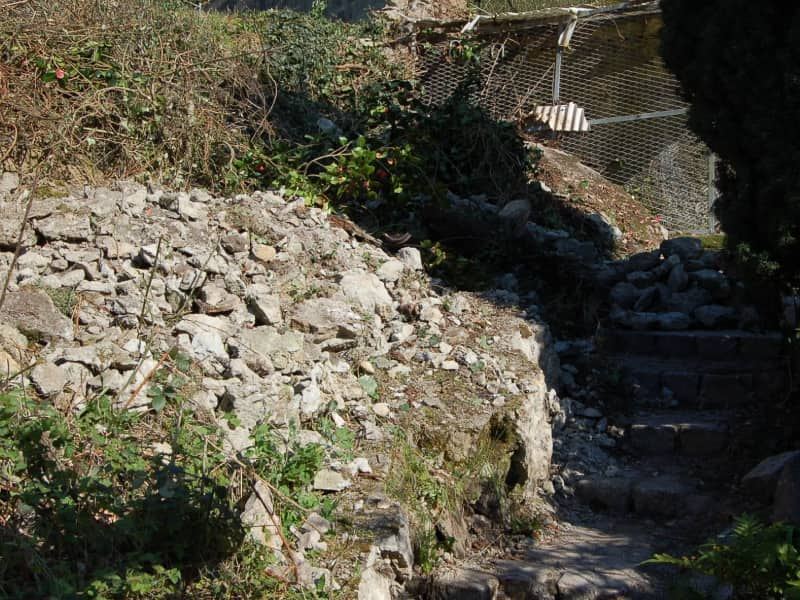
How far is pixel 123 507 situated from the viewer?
10.6ft

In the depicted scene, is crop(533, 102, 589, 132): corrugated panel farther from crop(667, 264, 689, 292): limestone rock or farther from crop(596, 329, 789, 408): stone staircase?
crop(596, 329, 789, 408): stone staircase

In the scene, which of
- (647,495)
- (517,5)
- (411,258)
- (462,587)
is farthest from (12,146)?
(517,5)

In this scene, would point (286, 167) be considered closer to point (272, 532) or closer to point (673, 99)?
point (272, 532)

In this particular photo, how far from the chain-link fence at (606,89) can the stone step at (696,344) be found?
3.18 meters

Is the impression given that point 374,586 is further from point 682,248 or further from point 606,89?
point 606,89

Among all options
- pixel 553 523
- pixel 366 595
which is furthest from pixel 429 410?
pixel 366 595

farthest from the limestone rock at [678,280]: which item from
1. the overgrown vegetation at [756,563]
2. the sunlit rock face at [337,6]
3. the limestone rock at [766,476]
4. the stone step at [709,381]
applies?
the sunlit rock face at [337,6]

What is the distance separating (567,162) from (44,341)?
6.55 m

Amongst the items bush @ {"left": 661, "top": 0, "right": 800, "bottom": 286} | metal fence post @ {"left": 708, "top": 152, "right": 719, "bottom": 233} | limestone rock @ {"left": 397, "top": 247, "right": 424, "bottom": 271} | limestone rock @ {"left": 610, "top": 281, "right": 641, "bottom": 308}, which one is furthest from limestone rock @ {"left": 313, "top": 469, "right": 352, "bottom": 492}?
metal fence post @ {"left": 708, "top": 152, "right": 719, "bottom": 233}

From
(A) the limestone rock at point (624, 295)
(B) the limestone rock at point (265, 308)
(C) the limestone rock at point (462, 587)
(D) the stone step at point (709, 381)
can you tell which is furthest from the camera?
(A) the limestone rock at point (624, 295)

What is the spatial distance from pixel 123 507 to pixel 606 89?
8.09m

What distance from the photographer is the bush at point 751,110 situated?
5.43 m

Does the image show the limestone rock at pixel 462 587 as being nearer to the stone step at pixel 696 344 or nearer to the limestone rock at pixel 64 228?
the limestone rock at pixel 64 228

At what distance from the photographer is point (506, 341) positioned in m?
5.70
